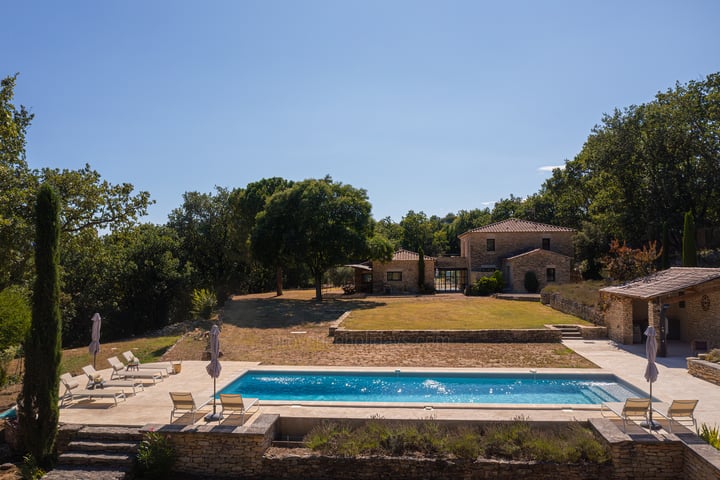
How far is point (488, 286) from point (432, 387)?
25361 mm

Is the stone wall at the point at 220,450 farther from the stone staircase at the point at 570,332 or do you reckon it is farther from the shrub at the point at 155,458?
the stone staircase at the point at 570,332

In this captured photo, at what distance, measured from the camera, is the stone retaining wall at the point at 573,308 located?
71.5 ft

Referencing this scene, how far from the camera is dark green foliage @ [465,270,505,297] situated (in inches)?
1487

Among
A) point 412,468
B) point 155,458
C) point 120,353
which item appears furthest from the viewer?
point 120,353

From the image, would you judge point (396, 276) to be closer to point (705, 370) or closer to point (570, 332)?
point (570, 332)

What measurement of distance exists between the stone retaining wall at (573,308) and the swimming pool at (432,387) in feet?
27.9

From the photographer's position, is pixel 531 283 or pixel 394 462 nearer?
pixel 394 462

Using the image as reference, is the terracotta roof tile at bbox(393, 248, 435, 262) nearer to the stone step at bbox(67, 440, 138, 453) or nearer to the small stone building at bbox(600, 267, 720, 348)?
the small stone building at bbox(600, 267, 720, 348)

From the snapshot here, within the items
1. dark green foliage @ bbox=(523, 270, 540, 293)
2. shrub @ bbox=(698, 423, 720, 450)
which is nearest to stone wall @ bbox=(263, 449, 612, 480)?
shrub @ bbox=(698, 423, 720, 450)

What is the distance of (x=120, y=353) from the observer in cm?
1944

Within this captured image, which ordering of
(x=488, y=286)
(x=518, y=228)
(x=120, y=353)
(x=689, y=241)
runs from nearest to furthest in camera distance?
(x=120, y=353)
(x=689, y=241)
(x=488, y=286)
(x=518, y=228)

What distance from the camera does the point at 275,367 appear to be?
15648 mm

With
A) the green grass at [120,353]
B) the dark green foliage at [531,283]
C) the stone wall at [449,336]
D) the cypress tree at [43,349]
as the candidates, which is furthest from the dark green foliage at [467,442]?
the dark green foliage at [531,283]

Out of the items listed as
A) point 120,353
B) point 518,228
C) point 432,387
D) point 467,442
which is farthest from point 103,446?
point 518,228
